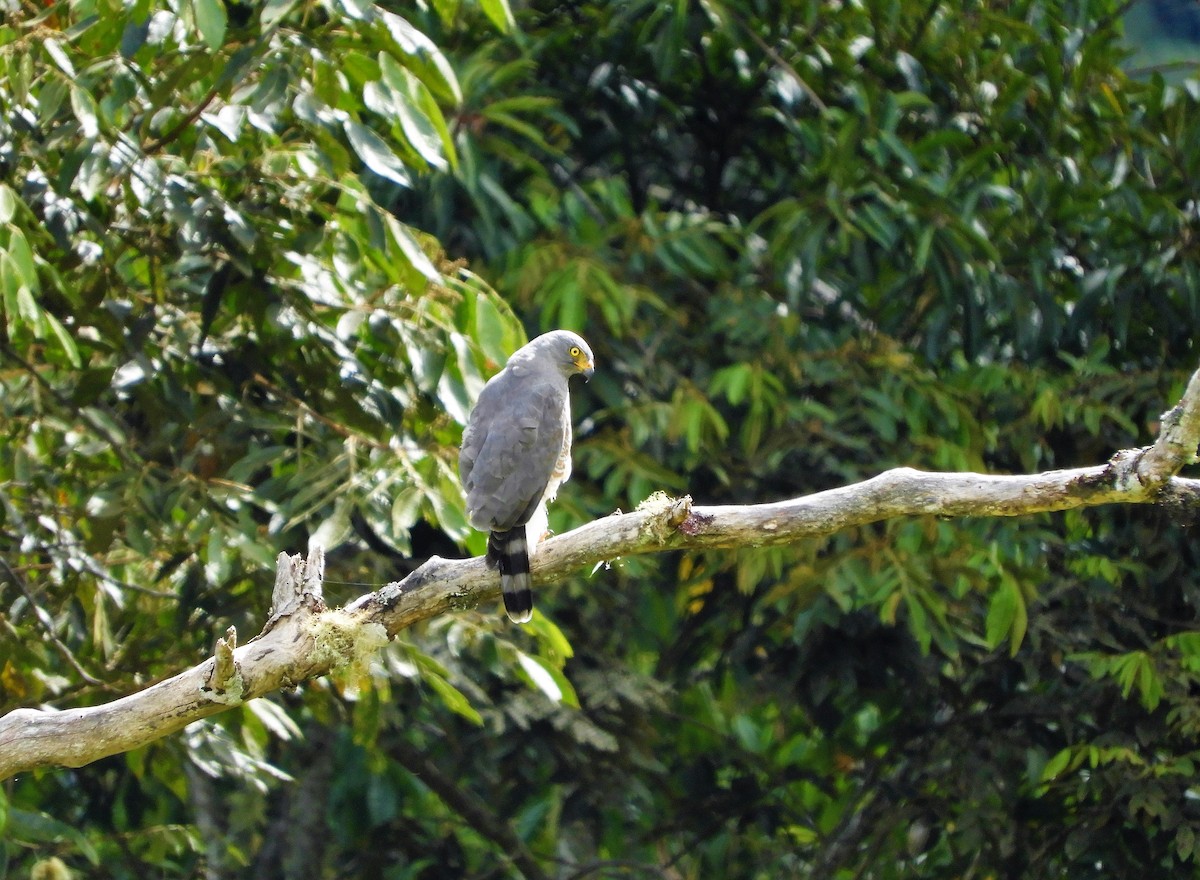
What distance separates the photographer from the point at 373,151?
4.37m

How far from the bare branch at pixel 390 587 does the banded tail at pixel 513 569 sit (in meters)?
0.15

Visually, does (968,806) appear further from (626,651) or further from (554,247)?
(554,247)

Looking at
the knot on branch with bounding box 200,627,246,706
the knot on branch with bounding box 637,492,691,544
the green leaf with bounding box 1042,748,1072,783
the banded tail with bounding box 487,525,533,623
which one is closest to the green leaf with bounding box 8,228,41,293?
the knot on branch with bounding box 200,627,246,706

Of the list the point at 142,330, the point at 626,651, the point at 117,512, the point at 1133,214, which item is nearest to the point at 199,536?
the point at 117,512

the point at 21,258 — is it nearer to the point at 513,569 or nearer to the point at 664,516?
the point at 513,569

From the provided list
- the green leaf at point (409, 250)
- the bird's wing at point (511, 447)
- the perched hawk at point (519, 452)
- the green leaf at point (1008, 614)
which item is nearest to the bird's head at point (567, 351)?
the perched hawk at point (519, 452)

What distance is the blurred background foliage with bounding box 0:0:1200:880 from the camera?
461cm

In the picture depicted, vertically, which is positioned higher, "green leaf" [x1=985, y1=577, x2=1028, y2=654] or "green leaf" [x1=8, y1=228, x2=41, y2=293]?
"green leaf" [x1=8, y1=228, x2=41, y2=293]

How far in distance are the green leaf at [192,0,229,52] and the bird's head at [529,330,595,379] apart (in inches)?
59.9

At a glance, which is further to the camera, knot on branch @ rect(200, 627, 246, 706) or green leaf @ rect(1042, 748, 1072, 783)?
green leaf @ rect(1042, 748, 1072, 783)

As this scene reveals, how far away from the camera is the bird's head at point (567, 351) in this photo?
5.08 metres

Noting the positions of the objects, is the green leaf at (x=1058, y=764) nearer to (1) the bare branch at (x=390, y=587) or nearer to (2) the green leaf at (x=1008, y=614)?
(2) the green leaf at (x=1008, y=614)

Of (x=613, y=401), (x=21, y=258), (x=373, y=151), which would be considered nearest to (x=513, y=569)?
(x=373, y=151)

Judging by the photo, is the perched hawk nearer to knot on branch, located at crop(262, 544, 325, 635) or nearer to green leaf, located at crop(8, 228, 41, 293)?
knot on branch, located at crop(262, 544, 325, 635)
